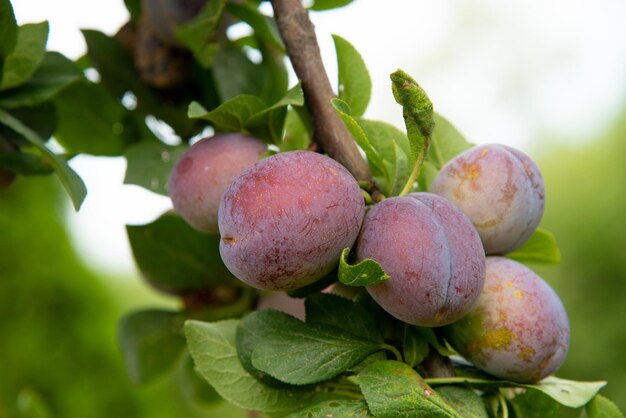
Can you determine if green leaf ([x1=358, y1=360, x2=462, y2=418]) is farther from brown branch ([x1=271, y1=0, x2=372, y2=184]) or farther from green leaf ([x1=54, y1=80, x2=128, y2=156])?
green leaf ([x1=54, y1=80, x2=128, y2=156])

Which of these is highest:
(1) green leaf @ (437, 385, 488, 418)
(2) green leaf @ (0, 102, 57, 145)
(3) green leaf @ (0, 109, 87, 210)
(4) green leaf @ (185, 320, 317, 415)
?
(3) green leaf @ (0, 109, 87, 210)

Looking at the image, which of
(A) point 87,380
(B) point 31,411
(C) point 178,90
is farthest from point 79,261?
(C) point 178,90

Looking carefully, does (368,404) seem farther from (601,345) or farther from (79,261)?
(601,345)

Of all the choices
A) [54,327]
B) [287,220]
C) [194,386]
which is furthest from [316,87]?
[54,327]

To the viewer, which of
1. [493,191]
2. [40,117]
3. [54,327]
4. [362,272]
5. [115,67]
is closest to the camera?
[362,272]

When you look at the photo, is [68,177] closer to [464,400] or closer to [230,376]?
[230,376]

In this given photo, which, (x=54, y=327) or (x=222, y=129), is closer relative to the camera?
(x=222, y=129)

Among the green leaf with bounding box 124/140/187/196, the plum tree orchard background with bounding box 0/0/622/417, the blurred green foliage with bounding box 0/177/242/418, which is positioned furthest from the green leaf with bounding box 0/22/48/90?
the blurred green foliage with bounding box 0/177/242/418
